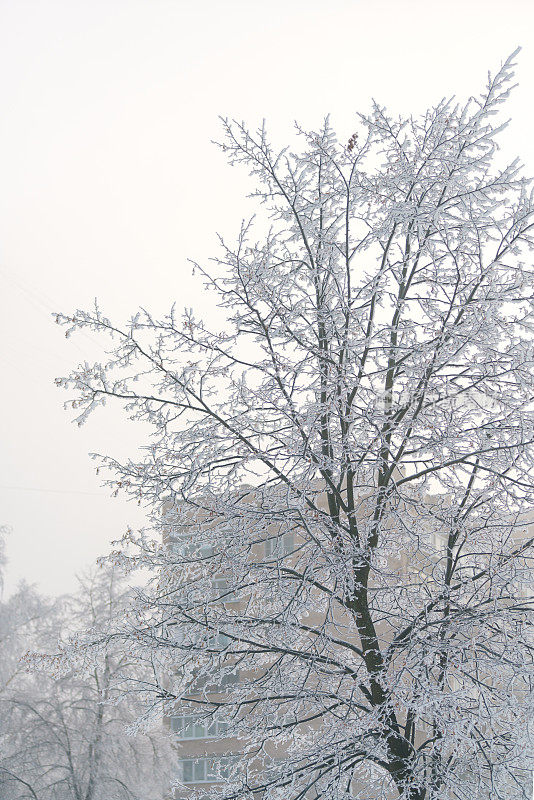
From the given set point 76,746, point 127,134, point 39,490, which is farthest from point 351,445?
point 127,134

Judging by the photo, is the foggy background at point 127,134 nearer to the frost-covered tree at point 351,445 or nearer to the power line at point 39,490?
the power line at point 39,490

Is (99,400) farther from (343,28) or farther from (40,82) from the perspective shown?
(40,82)

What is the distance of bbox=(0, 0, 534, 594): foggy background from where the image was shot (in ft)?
30.2

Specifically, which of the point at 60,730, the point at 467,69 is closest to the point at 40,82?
the point at 467,69

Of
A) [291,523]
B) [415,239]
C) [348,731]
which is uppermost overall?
[415,239]

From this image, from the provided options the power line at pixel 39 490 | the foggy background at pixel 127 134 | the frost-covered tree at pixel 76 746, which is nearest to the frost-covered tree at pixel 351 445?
the foggy background at pixel 127 134

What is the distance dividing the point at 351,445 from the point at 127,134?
53.1 metres

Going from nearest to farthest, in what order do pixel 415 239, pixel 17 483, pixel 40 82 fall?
1. pixel 415 239
2. pixel 40 82
3. pixel 17 483

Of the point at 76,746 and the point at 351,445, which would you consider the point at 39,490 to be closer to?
the point at 76,746

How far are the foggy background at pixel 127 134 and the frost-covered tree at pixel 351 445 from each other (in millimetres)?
315

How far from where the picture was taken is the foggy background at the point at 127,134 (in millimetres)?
9211

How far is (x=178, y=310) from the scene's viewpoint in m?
5.01

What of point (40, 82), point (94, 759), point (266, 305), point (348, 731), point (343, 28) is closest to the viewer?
point (348, 731)

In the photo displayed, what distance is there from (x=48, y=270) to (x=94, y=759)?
61740 millimetres
